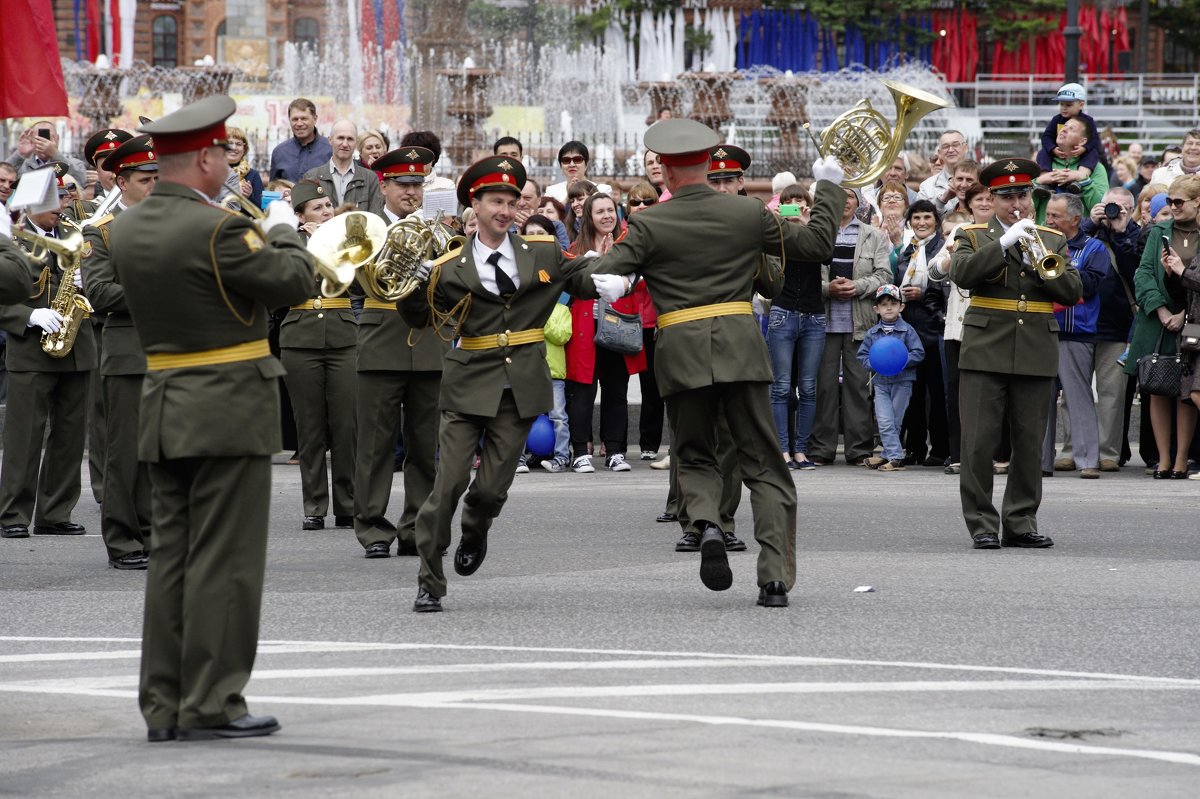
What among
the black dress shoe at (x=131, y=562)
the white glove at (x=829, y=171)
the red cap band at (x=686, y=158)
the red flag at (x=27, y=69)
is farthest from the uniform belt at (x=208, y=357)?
the red flag at (x=27, y=69)

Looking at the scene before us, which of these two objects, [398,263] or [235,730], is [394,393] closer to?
[398,263]

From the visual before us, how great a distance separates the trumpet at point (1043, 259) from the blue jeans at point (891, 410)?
465 cm

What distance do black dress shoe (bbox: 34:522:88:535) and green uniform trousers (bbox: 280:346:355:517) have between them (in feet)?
5.05

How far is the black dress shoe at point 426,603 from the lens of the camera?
9.17 m

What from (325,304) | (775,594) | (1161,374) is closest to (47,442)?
(325,304)

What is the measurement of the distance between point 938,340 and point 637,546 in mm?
5396

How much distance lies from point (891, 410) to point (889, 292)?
0.95m

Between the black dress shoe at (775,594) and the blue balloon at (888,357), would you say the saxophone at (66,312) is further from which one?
the blue balloon at (888,357)

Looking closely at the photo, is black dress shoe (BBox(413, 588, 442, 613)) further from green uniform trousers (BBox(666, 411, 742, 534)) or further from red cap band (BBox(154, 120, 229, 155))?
red cap band (BBox(154, 120, 229, 155))

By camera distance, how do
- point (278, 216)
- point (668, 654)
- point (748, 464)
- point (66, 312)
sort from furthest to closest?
point (66, 312)
point (748, 464)
point (668, 654)
point (278, 216)

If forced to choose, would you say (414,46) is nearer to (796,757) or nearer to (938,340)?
(938,340)

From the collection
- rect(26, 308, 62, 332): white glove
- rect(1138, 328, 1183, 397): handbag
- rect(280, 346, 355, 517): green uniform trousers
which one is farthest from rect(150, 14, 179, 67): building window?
rect(26, 308, 62, 332): white glove

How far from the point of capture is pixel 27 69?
58.9 feet

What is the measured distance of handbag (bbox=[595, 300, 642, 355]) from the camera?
15.7 meters
